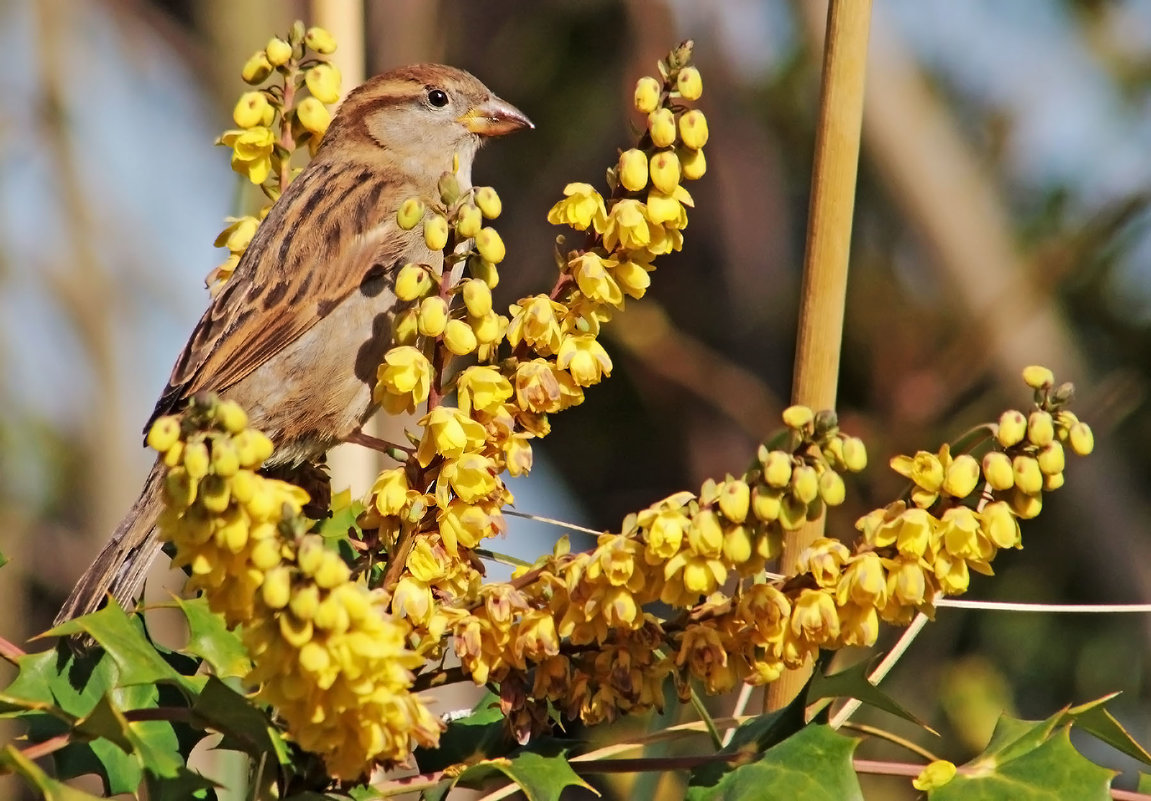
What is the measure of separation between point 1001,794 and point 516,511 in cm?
64

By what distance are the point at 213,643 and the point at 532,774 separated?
48 cm

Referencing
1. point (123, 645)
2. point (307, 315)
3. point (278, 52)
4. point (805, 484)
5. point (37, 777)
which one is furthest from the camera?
point (307, 315)

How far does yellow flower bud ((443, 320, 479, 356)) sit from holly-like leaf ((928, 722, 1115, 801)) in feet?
2.08

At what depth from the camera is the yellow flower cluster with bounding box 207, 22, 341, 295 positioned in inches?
69.6

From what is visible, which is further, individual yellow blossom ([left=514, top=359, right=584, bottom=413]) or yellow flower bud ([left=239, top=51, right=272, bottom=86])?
yellow flower bud ([left=239, top=51, right=272, bottom=86])

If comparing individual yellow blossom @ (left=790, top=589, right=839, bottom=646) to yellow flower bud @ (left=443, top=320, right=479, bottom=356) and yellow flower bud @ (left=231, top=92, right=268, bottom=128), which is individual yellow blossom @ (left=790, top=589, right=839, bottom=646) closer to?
yellow flower bud @ (left=443, top=320, right=479, bottom=356)

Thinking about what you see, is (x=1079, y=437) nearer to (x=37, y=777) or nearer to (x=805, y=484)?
(x=805, y=484)

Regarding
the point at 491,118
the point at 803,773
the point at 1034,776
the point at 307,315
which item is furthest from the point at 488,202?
the point at 491,118

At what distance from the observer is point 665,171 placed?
142cm

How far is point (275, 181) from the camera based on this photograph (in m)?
1.83

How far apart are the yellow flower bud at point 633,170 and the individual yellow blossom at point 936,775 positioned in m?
0.64

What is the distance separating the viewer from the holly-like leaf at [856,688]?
4.33 ft

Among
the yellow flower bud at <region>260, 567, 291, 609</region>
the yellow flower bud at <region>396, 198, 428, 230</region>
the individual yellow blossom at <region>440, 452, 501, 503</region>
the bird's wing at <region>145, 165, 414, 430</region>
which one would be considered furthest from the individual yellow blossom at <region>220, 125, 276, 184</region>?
the bird's wing at <region>145, 165, 414, 430</region>

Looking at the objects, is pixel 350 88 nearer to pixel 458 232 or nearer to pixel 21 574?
pixel 458 232
